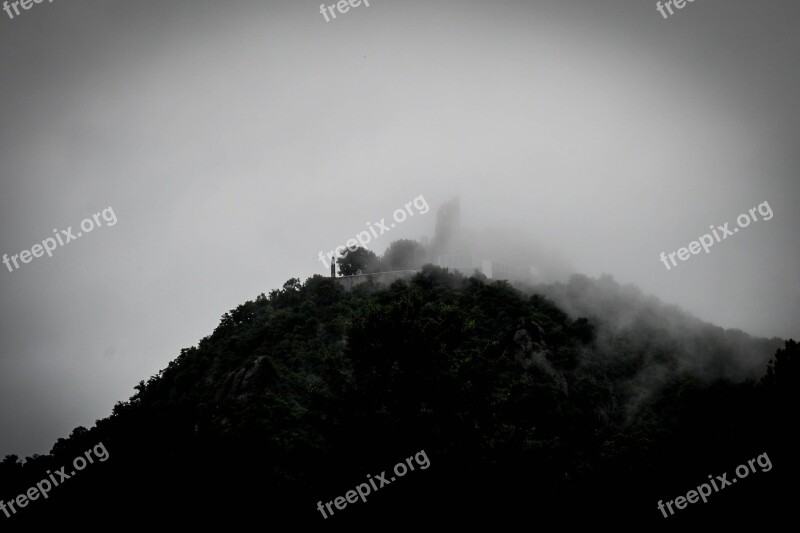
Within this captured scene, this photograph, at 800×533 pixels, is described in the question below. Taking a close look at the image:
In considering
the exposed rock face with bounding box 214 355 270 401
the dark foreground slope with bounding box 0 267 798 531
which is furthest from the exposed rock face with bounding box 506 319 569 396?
the exposed rock face with bounding box 214 355 270 401

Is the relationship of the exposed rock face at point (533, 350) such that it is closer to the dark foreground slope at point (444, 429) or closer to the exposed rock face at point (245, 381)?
the dark foreground slope at point (444, 429)

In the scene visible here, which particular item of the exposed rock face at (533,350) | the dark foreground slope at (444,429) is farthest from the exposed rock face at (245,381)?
the exposed rock face at (533,350)

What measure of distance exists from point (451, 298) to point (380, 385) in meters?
29.0

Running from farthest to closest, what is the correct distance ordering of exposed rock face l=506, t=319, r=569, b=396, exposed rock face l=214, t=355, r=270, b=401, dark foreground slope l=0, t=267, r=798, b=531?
exposed rock face l=506, t=319, r=569, b=396 < exposed rock face l=214, t=355, r=270, b=401 < dark foreground slope l=0, t=267, r=798, b=531

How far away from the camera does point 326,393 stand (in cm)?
5562

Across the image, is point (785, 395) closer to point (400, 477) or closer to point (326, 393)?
point (400, 477)

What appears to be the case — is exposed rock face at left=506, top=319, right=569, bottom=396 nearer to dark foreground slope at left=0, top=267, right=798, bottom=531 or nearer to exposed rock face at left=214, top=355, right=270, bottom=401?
dark foreground slope at left=0, top=267, right=798, bottom=531

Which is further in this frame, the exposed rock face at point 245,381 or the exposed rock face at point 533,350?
the exposed rock face at point 533,350

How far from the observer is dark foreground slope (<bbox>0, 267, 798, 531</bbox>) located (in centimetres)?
3419

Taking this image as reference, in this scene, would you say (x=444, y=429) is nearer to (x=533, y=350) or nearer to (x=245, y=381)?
(x=245, y=381)

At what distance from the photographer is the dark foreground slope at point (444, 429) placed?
34.2 m

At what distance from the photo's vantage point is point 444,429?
136ft

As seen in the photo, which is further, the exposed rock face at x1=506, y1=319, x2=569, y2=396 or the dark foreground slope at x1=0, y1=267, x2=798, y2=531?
the exposed rock face at x1=506, y1=319, x2=569, y2=396

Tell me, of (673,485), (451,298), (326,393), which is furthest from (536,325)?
(673,485)
